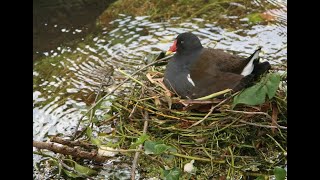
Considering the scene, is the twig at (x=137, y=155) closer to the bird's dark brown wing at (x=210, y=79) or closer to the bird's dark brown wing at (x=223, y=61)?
the bird's dark brown wing at (x=210, y=79)

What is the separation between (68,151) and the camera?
8.18 feet

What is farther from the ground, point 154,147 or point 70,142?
point 154,147

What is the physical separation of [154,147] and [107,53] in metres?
1.64

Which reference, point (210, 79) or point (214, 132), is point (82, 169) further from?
point (210, 79)

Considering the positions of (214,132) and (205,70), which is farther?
(205,70)

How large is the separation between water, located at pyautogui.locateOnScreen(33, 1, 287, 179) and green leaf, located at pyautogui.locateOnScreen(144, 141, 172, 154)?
704 mm

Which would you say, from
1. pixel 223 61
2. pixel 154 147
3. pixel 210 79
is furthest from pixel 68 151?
pixel 223 61

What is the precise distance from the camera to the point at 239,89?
261cm

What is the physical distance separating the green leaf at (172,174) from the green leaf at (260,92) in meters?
0.47

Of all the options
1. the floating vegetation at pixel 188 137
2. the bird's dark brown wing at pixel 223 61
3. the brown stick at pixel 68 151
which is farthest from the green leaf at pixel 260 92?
the brown stick at pixel 68 151

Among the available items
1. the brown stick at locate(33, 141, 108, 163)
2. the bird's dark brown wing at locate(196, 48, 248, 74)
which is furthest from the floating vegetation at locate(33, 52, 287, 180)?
the bird's dark brown wing at locate(196, 48, 248, 74)

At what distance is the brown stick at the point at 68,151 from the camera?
97.3 inches

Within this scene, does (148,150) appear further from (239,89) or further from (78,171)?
(239,89)

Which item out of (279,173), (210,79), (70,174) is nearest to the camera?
(279,173)
